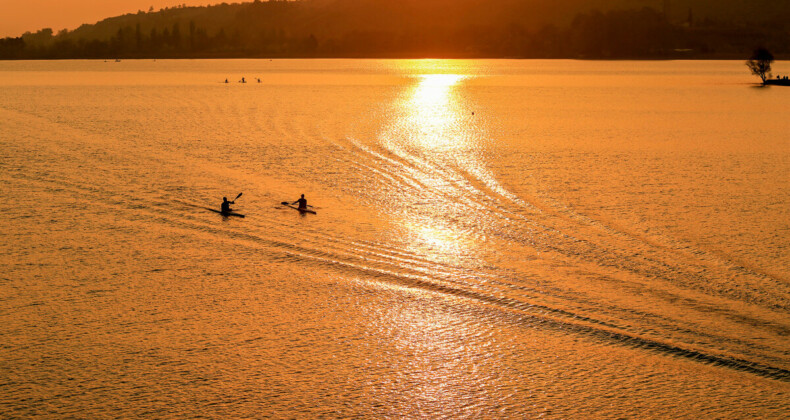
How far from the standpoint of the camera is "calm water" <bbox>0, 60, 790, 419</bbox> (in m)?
12.0

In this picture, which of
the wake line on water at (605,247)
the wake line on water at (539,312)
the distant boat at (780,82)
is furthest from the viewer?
the distant boat at (780,82)

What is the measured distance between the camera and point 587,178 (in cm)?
2888

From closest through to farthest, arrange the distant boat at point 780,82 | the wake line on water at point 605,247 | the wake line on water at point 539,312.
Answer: the wake line on water at point 539,312
the wake line on water at point 605,247
the distant boat at point 780,82

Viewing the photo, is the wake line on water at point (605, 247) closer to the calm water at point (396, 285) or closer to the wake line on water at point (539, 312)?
the calm water at point (396, 285)

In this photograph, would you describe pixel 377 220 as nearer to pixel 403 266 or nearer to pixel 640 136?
pixel 403 266

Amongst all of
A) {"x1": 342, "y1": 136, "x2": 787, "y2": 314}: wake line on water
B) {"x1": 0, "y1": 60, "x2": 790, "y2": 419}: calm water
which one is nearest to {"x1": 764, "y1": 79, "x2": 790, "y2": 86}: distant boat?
{"x1": 0, "y1": 60, "x2": 790, "y2": 419}: calm water

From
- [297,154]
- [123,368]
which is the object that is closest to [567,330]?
[123,368]

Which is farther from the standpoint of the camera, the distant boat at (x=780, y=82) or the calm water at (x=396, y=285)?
the distant boat at (x=780, y=82)

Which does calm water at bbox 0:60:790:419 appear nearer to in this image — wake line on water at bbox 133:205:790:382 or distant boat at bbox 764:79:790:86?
wake line on water at bbox 133:205:790:382

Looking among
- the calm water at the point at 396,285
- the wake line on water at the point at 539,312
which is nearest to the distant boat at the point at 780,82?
the calm water at the point at 396,285

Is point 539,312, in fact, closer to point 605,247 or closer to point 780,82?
point 605,247

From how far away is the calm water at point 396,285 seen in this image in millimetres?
11961

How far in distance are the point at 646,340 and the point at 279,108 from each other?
5246 cm

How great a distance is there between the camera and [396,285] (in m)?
16.4
